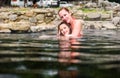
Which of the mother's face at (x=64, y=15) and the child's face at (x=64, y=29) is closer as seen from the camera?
the mother's face at (x=64, y=15)

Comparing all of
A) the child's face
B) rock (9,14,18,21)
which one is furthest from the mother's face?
rock (9,14,18,21)

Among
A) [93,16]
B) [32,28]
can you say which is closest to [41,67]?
[32,28]

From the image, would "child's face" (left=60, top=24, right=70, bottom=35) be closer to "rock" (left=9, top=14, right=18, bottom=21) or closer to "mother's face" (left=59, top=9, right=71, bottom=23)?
"mother's face" (left=59, top=9, right=71, bottom=23)

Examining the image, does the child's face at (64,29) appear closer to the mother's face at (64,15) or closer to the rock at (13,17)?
the mother's face at (64,15)

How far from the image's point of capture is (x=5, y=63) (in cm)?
461

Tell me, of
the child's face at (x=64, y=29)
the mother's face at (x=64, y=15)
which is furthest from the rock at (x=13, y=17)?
the mother's face at (x=64, y=15)

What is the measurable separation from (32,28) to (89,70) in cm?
1288

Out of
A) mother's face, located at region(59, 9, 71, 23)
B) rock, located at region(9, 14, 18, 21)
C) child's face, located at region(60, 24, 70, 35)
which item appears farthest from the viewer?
rock, located at region(9, 14, 18, 21)

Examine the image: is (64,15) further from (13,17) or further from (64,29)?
(13,17)

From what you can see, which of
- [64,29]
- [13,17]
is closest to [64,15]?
[64,29]

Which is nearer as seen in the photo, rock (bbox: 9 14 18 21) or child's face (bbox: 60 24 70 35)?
child's face (bbox: 60 24 70 35)

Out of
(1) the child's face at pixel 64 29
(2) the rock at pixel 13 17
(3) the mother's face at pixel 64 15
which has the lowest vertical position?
(2) the rock at pixel 13 17

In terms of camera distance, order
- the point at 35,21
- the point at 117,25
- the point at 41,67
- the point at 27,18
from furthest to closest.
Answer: the point at 117,25, the point at 27,18, the point at 35,21, the point at 41,67

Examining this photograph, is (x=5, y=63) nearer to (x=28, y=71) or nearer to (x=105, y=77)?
(x=28, y=71)
